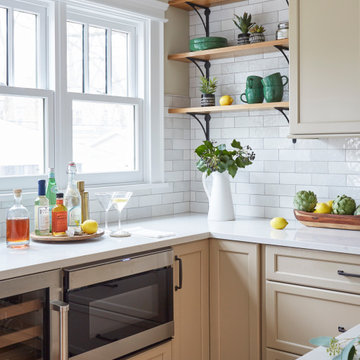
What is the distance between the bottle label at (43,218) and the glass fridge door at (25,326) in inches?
20.9

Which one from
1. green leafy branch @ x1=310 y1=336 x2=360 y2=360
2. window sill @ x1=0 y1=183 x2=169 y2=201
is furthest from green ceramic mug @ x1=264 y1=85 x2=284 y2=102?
green leafy branch @ x1=310 y1=336 x2=360 y2=360

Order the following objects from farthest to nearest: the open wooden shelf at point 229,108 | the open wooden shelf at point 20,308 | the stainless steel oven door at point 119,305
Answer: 1. the open wooden shelf at point 229,108
2. the stainless steel oven door at point 119,305
3. the open wooden shelf at point 20,308

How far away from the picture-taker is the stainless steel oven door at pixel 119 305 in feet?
7.88

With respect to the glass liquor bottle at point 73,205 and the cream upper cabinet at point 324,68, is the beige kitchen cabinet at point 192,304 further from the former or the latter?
the cream upper cabinet at point 324,68

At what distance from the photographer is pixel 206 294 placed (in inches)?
124

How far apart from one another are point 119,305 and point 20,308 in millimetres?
538

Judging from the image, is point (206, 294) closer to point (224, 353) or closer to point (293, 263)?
point (224, 353)

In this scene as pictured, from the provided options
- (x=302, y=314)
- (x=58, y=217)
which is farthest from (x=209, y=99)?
(x=302, y=314)

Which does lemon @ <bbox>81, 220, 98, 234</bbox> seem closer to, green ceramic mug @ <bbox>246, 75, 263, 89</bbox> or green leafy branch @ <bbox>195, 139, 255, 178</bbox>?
green leafy branch @ <bbox>195, 139, 255, 178</bbox>

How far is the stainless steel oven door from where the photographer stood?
2.40 m

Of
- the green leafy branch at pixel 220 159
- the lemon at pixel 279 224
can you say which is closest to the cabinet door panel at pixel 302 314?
the lemon at pixel 279 224

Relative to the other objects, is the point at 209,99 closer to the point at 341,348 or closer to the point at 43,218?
the point at 43,218

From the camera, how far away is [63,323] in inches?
89.5

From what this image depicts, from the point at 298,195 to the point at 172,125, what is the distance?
1.12 m
